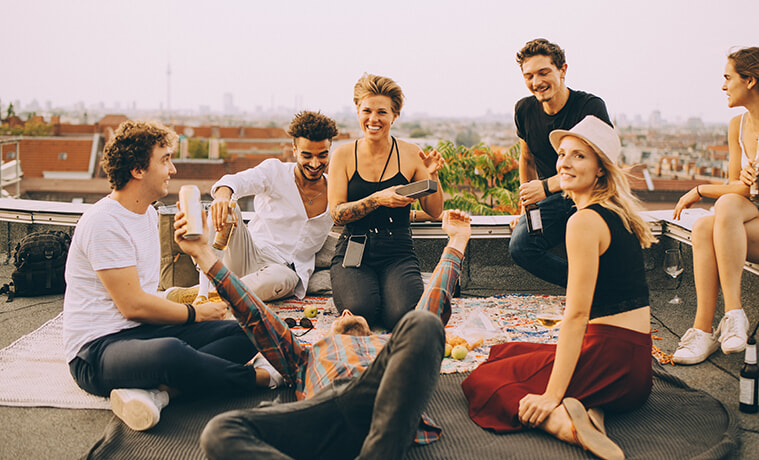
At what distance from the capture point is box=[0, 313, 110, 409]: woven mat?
9.63 feet

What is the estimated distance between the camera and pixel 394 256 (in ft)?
13.8

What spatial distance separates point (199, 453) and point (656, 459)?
181cm

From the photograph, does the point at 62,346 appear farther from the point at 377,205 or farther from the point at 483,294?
the point at 483,294

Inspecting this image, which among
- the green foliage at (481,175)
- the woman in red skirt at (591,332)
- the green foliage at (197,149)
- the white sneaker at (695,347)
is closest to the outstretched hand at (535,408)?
the woman in red skirt at (591,332)

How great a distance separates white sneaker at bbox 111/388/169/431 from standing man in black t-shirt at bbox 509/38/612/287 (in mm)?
2737

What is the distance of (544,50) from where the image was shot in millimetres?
4180

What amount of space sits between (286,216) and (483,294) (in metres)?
1.67

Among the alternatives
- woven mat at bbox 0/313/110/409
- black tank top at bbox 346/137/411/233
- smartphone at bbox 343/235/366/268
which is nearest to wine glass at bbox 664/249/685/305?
black tank top at bbox 346/137/411/233

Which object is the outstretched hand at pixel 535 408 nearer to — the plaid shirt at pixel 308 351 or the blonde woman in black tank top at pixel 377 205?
the plaid shirt at pixel 308 351

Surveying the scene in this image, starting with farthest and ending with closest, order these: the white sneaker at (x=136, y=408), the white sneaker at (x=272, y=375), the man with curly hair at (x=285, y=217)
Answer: the man with curly hair at (x=285, y=217) < the white sneaker at (x=272, y=375) < the white sneaker at (x=136, y=408)

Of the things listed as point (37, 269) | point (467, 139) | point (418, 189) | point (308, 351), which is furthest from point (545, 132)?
point (467, 139)

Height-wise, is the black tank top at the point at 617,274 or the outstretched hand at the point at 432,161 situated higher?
the outstretched hand at the point at 432,161

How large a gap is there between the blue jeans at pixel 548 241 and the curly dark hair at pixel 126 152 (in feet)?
8.79

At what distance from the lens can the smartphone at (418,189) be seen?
3.72m
